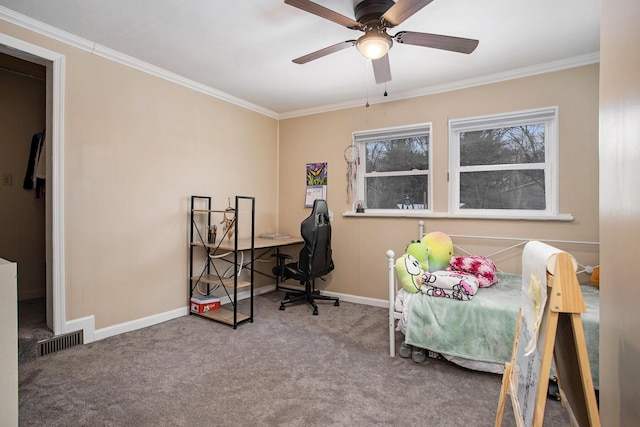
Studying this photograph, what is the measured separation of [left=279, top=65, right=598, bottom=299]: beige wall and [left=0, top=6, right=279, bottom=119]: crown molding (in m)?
1.17

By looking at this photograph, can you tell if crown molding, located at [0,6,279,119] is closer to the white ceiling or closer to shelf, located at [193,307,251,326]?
the white ceiling

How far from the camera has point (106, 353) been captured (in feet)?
7.89

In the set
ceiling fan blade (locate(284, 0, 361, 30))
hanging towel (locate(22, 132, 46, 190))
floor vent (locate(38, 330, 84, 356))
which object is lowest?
floor vent (locate(38, 330, 84, 356))

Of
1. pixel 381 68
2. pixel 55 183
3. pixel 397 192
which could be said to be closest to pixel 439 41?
pixel 381 68

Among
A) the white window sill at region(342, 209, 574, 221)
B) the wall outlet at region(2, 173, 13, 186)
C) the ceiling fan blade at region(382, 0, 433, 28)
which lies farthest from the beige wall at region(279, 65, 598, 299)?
the wall outlet at region(2, 173, 13, 186)

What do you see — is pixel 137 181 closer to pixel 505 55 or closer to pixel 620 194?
pixel 620 194

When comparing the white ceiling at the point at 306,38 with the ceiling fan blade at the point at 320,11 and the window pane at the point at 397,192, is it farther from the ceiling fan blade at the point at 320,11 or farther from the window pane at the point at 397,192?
the window pane at the point at 397,192

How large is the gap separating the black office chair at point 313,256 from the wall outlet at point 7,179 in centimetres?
297

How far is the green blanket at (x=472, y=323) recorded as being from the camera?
208 centimetres

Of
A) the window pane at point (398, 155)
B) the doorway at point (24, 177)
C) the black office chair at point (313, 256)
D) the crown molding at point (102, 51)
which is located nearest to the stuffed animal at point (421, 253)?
the black office chair at point (313, 256)

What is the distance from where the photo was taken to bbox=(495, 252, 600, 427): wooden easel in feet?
3.11

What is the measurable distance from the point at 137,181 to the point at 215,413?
6.98 feet

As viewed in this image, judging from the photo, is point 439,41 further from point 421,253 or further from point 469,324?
point 469,324

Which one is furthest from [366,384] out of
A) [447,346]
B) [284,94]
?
[284,94]
